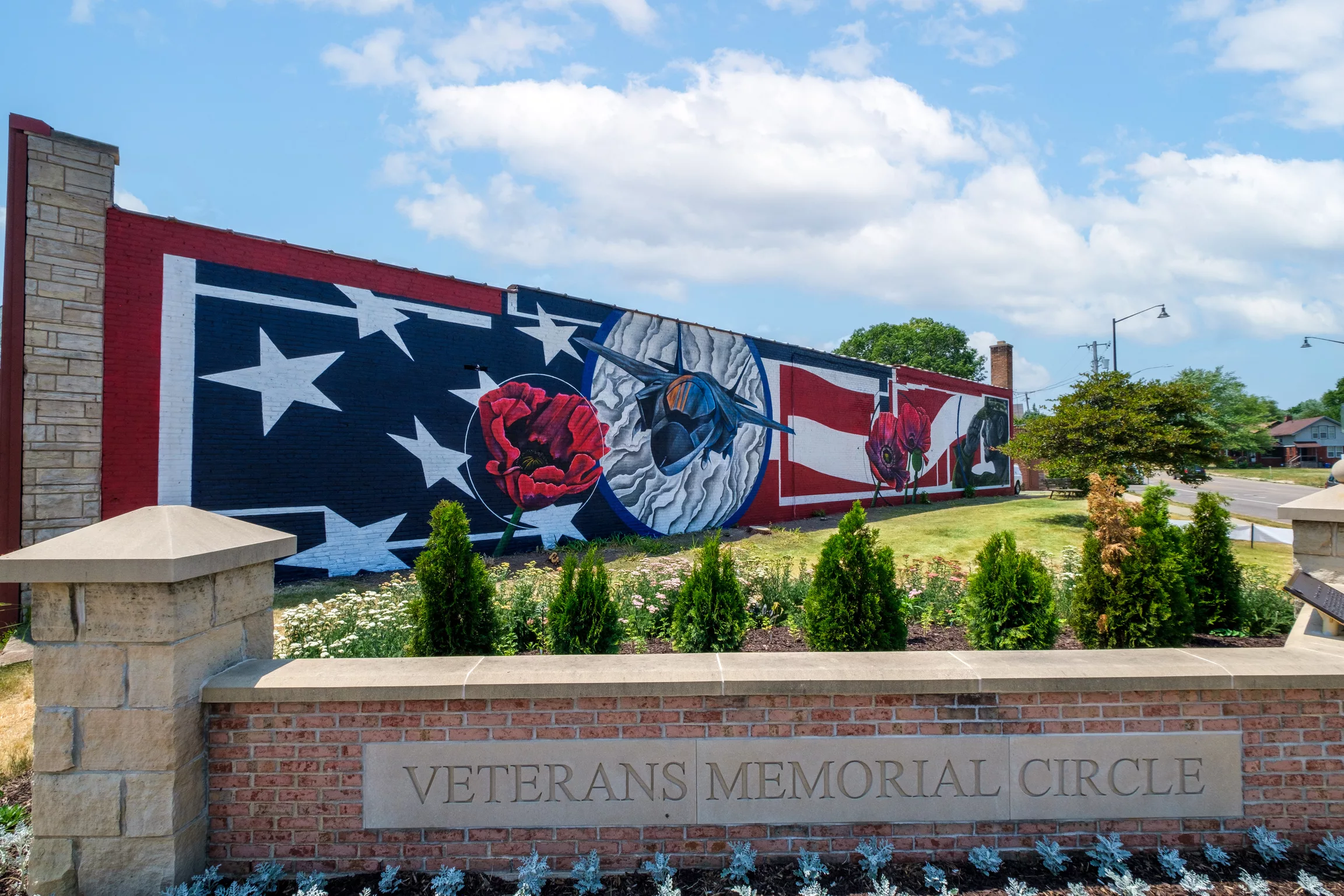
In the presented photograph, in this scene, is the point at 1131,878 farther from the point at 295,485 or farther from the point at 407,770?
the point at 295,485

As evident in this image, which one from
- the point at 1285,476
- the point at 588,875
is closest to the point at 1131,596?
the point at 588,875

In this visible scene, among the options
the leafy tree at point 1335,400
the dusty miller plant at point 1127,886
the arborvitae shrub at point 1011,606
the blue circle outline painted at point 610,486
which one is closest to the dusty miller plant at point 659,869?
the dusty miller plant at point 1127,886

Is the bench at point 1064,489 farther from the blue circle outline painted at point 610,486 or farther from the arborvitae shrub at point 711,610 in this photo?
the arborvitae shrub at point 711,610

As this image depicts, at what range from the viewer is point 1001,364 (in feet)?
97.1

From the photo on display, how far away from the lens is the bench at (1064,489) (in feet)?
72.9

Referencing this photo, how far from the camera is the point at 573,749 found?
311 centimetres

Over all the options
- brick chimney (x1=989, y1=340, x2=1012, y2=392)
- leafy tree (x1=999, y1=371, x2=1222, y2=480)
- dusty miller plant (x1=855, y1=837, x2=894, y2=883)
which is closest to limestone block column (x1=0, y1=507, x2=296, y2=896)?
dusty miller plant (x1=855, y1=837, x2=894, y2=883)

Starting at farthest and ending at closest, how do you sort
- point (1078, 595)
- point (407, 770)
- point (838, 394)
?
point (838, 394), point (1078, 595), point (407, 770)

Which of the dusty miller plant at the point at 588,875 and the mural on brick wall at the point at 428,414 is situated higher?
the mural on brick wall at the point at 428,414

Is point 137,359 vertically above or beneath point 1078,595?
→ above

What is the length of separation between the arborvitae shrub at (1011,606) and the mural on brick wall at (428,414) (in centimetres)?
847

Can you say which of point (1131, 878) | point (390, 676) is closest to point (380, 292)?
point (390, 676)

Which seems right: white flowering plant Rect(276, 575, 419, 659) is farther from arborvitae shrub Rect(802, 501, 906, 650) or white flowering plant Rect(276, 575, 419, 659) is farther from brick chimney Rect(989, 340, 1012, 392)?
brick chimney Rect(989, 340, 1012, 392)

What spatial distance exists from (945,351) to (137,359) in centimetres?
5634
